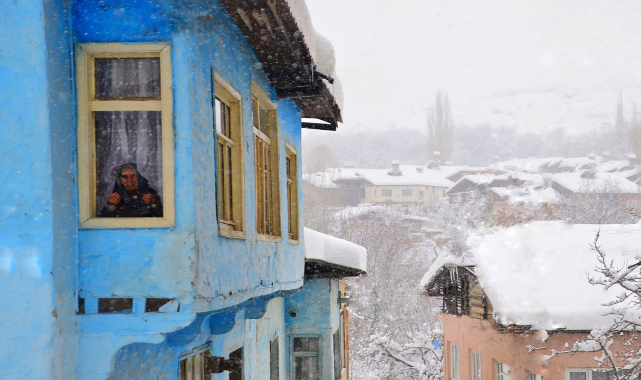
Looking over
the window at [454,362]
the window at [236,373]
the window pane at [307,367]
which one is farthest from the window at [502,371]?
the window at [236,373]

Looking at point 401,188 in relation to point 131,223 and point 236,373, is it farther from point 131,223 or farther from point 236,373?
point 131,223

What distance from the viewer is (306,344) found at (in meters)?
11.0

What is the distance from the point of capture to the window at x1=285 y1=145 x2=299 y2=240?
28.9 ft

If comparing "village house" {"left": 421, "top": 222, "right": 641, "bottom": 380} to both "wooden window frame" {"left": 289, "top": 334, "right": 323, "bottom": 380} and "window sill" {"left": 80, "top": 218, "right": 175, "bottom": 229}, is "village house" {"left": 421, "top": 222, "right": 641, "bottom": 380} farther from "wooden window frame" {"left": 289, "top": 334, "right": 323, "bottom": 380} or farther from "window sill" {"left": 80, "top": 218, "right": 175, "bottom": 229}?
"window sill" {"left": 80, "top": 218, "right": 175, "bottom": 229}

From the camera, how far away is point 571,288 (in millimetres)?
15039

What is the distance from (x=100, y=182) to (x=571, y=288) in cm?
1316

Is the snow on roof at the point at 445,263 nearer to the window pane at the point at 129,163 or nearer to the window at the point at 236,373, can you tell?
the window at the point at 236,373

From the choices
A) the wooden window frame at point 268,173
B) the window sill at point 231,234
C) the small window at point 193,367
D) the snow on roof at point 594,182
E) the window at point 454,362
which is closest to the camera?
the window sill at point 231,234

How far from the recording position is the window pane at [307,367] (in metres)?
11.0

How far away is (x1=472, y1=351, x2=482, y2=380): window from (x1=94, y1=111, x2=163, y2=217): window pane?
16.1 metres

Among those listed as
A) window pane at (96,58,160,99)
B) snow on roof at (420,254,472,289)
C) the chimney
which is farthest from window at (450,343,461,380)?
the chimney

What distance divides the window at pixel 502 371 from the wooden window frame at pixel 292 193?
962 centimetres

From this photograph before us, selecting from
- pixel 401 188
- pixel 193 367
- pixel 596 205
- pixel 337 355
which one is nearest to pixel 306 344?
pixel 337 355

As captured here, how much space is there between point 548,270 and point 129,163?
1381 cm
